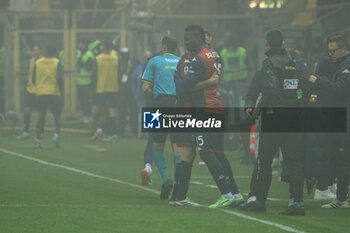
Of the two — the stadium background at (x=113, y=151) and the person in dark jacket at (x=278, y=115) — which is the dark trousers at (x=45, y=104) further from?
the person in dark jacket at (x=278, y=115)

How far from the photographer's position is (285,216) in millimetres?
10891

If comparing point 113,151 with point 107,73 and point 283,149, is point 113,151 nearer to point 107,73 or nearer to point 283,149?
point 107,73

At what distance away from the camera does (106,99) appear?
23312 millimetres

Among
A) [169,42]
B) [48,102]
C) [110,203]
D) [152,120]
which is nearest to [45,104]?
[48,102]

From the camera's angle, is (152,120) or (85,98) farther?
(85,98)

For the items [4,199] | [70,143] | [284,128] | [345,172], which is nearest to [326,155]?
[345,172]

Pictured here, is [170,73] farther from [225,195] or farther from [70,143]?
[70,143]

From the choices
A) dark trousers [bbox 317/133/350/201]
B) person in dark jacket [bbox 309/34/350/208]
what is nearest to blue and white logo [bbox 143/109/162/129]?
dark trousers [bbox 317/133/350/201]

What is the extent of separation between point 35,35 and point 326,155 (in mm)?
18033

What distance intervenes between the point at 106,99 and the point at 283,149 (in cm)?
1248

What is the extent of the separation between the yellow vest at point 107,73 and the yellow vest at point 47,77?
2809 mm

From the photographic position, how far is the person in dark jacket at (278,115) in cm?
1104

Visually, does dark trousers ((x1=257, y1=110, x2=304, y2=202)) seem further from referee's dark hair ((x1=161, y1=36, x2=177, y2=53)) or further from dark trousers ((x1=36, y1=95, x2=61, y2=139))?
dark trousers ((x1=36, y1=95, x2=61, y2=139))

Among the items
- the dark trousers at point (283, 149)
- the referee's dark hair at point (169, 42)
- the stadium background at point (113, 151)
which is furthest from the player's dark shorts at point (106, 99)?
the dark trousers at point (283, 149)
